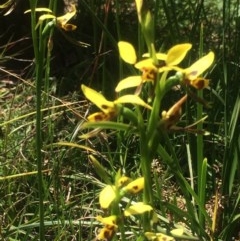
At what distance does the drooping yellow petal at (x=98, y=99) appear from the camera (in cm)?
85

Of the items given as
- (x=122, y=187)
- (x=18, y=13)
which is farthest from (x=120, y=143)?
(x=18, y=13)

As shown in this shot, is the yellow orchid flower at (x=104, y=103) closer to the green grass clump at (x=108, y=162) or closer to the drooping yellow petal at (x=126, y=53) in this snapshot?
the drooping yellow petal at (x=126, y=53)

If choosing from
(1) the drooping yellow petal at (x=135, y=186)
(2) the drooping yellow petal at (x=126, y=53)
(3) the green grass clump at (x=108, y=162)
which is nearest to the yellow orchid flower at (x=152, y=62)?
(2) the drooping yellow petal at (x=126, y=53)

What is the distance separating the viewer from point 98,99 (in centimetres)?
86

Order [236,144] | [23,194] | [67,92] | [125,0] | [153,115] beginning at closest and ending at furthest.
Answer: [153,115] → [236,144] → [23,194] → [67,92] → [125,0]

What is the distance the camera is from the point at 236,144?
1681 millimetres

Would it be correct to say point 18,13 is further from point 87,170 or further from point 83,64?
point 87,170

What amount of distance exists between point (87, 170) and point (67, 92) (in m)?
0.72

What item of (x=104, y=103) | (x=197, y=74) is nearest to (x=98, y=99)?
(x=104, y=103)

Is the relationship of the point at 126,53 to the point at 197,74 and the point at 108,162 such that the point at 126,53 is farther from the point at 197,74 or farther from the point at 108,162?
the point at 108,162

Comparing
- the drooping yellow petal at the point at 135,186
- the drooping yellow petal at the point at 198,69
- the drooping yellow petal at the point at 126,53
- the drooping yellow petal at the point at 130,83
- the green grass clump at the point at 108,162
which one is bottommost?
the green grass clump at the point at 108,162

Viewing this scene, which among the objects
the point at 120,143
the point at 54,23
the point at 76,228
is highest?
the point at 54,23

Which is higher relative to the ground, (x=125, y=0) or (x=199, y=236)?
(x=125, y=0)

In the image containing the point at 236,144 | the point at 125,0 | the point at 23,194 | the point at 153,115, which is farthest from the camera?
the point at 125,0
